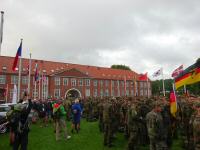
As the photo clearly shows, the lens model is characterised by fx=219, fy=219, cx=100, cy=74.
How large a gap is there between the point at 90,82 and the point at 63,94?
10.2 metres

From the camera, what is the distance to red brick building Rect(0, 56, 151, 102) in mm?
55594

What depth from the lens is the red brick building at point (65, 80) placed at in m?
55.6

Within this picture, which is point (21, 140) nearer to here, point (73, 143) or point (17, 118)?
point (17, 118)

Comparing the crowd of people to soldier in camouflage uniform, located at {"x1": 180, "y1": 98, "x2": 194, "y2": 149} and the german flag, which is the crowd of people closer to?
soldier in camouflage uniform, located at {"x1": 180, "y1": 98, "x2": 194, "y2": 149}

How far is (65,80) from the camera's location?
63000 millimetres

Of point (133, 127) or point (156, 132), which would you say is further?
point (133, 127)

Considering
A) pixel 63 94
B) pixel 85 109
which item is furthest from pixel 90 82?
pixel 85 109

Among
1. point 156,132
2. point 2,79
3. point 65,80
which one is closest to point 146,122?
point 156,132

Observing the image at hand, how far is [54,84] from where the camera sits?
200ft

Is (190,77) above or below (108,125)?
above

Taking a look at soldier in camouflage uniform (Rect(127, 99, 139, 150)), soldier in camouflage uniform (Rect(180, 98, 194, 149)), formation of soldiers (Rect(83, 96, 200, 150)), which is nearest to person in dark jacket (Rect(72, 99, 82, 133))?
formation of soldiers (Rect(83, 96, 200, 150))

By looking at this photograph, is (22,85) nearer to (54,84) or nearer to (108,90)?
(54,84)

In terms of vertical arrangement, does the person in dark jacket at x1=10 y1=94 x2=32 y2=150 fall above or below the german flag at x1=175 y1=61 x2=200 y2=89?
below

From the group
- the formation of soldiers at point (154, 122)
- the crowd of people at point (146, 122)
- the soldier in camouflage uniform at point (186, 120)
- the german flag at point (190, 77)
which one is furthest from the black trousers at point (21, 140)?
the german flag at point (190, 77)
